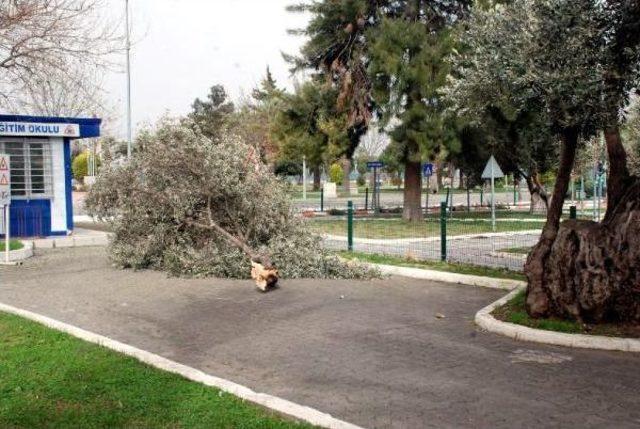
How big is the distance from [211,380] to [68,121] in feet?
44.9

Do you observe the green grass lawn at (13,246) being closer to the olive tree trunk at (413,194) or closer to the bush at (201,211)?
the bush at (201,211)

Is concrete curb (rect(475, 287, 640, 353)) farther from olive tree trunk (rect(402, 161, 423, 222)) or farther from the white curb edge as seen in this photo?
olive tree trunk (rect(402, 161, 423, 222))

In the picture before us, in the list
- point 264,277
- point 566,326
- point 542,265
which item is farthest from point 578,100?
point 264,277

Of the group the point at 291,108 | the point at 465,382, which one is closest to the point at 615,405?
the point at 465,382

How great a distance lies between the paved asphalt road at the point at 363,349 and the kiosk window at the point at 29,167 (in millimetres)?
6960

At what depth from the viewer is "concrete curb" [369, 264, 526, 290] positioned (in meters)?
10.2

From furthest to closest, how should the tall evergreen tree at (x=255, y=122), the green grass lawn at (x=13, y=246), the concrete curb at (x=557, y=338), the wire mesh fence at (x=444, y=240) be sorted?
1. the tall evergreen tree at (x=255, y=122)
2. the green grass lawn at (x=13, y=246)
3. the wire mesh fence at (x=444, y=240)
4. the concrete curb at (x=557, y=338)

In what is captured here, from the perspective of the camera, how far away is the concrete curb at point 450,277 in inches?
403

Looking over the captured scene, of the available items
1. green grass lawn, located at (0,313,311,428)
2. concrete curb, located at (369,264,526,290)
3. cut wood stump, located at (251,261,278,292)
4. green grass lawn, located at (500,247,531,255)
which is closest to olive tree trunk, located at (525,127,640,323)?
concrete curb, located at (369,264,526,290)

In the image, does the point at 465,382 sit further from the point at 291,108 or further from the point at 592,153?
the point at 592,153

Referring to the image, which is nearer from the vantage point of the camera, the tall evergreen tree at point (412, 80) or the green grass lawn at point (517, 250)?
the green grass lawn at point (517, 250)

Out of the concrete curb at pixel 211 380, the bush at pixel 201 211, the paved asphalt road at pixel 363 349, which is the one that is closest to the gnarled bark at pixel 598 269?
the paved asphalt road at pixel 363 349

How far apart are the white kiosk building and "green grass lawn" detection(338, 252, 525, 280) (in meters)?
7.91

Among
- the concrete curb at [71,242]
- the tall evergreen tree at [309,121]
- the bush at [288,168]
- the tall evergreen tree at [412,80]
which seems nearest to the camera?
the concrete curb at [71,242]
